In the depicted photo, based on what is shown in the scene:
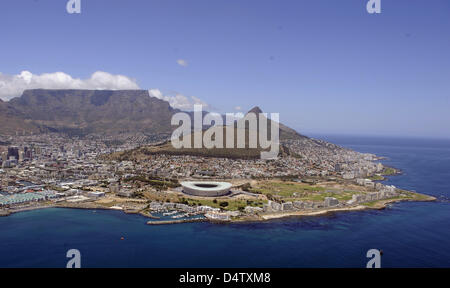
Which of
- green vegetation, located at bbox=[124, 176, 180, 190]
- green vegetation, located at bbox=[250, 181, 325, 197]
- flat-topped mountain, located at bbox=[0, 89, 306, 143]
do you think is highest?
flat-topped mountain, located at bbox=[0, 89, 306, 143]

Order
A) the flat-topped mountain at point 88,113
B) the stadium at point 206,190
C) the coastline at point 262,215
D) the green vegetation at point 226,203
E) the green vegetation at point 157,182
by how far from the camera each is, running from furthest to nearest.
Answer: the flat-topped mountain at point 88,113 → the green vegetation at point 157,182 → the stadium at point 206,190 → the green vegetation at point 226,203 → the coastline at point 262,215

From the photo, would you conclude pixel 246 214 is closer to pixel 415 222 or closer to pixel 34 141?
pixel 415 222

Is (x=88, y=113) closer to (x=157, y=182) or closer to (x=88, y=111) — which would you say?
(x=88, y=111)

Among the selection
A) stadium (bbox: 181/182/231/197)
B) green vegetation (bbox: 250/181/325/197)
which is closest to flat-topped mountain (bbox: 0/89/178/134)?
green vegetation (bbox: 250/181/325/197)

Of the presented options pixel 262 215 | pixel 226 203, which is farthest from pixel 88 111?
pixel 262 215

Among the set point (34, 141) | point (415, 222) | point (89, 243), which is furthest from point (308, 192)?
point (34, 141)

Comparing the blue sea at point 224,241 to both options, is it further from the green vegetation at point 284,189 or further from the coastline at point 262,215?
the green vegetation at point 284,189

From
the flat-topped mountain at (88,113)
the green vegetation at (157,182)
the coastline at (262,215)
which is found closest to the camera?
the coastline at (262,215)

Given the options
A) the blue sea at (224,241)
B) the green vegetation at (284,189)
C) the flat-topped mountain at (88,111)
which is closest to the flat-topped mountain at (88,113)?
the flat-topped mountain at (88,111)

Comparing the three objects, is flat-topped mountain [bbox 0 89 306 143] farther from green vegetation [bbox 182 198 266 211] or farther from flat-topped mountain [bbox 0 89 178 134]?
green vegetation [bbox 182 198 266 211]
